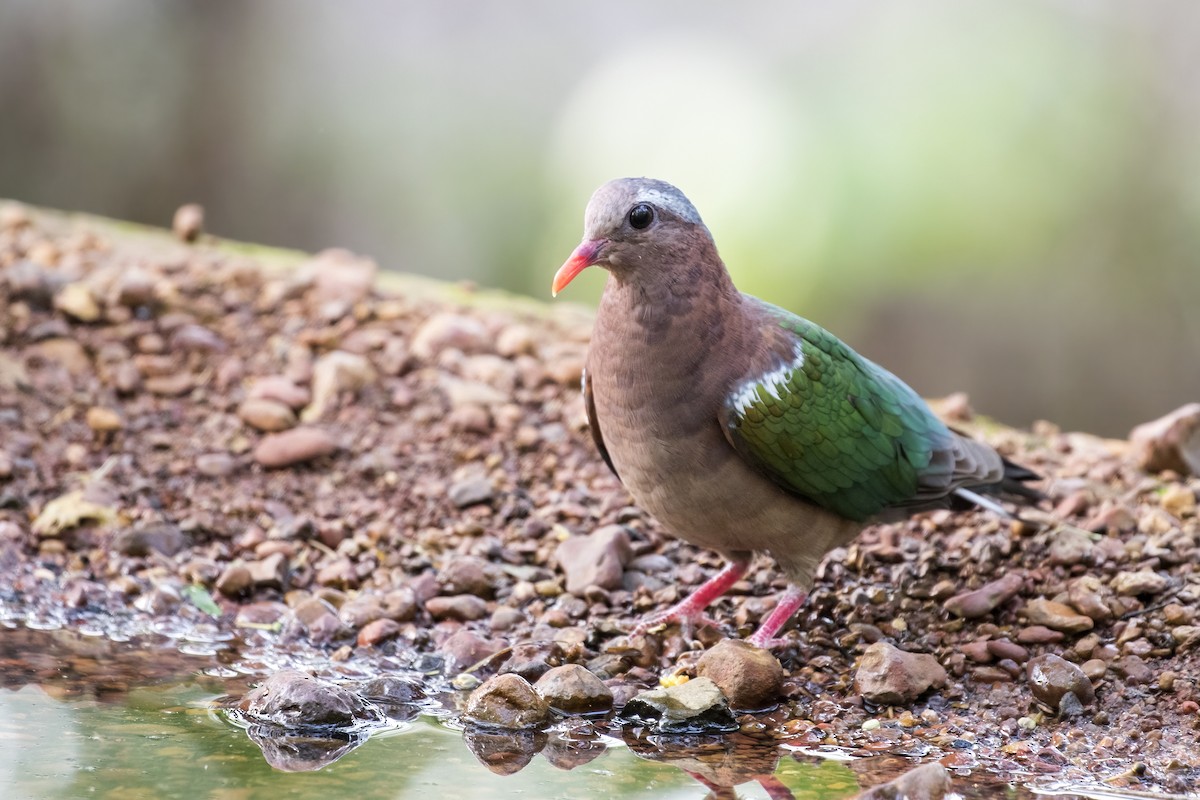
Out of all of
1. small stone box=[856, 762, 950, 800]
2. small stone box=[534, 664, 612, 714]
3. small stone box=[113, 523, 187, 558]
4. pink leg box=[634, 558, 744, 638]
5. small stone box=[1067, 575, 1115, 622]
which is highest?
small stone box=[1067, 575, 1115, 622]

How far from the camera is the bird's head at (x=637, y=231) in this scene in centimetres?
318

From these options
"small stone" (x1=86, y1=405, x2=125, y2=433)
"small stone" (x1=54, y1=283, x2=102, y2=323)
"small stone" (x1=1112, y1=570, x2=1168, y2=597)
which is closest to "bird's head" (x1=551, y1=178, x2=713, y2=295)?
"small stone" (x1=1112, y1=570, x2=1168, y2=597)

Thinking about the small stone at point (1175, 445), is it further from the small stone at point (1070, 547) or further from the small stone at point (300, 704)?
the small stone at point (300, 704)

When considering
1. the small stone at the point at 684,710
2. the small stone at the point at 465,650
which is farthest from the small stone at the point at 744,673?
the small stone at the point at 465,650

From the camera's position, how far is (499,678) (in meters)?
3.06

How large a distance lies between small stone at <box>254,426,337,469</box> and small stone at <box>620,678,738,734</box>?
181cm

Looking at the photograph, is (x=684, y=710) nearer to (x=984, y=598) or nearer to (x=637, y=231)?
(x=984, y=598)

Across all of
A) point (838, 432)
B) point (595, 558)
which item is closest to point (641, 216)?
point (838, 432)

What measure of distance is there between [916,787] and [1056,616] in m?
1.11

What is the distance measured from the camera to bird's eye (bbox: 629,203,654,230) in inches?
125

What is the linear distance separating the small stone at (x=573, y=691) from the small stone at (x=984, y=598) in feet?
3.52

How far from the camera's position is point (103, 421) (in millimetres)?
4594

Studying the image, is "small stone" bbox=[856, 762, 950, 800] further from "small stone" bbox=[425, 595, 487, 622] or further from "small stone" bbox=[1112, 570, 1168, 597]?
"small stone" bbox=[425, 595, 487, 622]

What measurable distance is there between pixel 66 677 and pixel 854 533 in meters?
2.07
